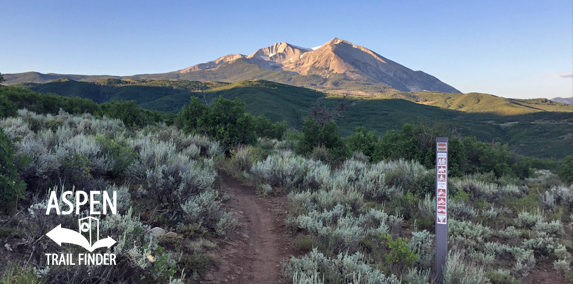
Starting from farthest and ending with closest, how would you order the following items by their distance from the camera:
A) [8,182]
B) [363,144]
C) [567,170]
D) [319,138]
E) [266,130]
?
[266,130] < [363,144] < [567,170] < [319,138] < [8,182]

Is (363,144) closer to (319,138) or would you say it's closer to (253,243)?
(319,138)

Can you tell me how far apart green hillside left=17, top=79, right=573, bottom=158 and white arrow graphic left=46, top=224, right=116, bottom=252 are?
9183 centimetres

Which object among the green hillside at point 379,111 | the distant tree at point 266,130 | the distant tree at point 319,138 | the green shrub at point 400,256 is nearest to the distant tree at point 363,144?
the distant tree at point 319,138

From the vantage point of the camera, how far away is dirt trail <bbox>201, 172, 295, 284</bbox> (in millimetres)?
4129

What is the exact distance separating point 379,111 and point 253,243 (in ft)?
477

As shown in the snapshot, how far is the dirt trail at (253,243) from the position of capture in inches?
163

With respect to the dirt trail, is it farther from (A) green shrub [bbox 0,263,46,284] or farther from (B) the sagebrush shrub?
(A) green shrub [bbox 0,263,46,284]

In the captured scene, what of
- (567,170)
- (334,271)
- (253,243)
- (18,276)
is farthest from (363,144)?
(18,276)

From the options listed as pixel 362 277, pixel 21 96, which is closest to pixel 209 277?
pixel 362 277

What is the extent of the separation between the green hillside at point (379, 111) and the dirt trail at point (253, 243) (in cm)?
8771

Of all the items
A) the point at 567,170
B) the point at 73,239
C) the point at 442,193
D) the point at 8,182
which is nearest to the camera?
the point at 73,239

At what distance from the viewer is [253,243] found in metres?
5.29

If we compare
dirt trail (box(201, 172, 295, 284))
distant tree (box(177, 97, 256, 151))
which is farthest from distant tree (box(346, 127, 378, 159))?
dirt trail (box(201, 172, 295, 284))

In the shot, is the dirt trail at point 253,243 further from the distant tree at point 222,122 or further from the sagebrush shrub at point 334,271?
the distant tree at point 222,122
